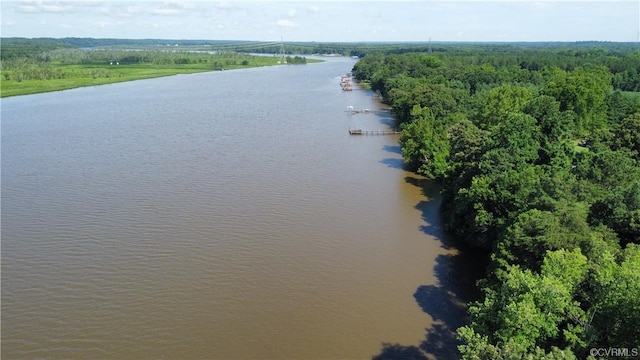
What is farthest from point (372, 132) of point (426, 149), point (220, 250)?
point (220, 250)

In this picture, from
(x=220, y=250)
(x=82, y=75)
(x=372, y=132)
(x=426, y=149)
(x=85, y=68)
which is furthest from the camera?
(x=85, y=68)

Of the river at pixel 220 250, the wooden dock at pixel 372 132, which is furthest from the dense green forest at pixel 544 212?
the wooden dock at pixel 372 132

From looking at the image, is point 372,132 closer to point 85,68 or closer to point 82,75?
point 82,75

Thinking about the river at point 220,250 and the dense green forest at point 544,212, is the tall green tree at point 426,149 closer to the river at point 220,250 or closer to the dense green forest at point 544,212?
the dense green forest at point 544,212

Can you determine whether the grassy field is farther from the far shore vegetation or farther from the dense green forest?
the dense green forest

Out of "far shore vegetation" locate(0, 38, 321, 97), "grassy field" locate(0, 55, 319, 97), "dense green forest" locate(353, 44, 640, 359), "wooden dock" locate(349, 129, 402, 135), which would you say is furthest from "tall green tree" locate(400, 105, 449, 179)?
"far shore vegetation" locate(0, 38, 321, 97)

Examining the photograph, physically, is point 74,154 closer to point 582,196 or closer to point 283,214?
point 283,214
